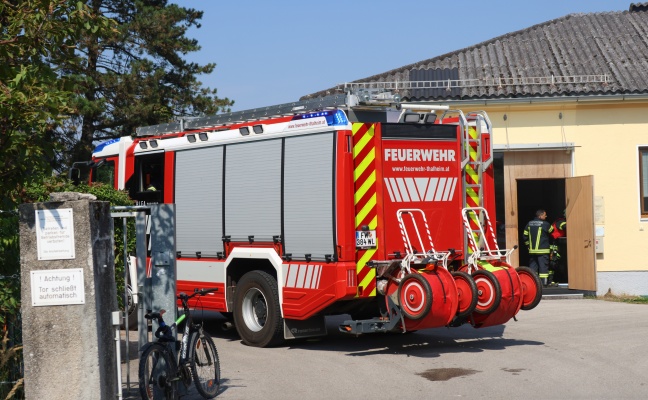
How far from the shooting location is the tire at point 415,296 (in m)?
11.8

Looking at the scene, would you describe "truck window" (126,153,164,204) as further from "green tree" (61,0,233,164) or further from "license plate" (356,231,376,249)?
"green tree" (61,0,233,164)

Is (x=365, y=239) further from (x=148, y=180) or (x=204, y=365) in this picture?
(x=148, y=180)

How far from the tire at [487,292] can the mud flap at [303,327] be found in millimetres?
2239

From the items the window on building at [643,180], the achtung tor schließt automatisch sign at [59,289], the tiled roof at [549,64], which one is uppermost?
the tiled roof at [549,64]

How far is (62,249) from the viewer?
8.34m

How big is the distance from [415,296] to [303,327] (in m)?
2.12

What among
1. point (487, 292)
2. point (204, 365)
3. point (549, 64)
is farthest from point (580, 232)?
point (204, 365)

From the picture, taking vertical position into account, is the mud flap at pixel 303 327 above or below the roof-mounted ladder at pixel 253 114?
below

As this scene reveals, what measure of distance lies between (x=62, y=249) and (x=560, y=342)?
7593mm

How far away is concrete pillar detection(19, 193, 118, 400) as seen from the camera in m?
8.25

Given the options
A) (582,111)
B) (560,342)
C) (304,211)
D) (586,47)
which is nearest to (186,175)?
(304,211)

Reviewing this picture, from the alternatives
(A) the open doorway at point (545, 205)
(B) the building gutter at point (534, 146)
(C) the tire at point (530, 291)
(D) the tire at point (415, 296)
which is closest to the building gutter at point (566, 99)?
(B) the building gutter at point (534, 146)

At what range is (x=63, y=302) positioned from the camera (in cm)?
831

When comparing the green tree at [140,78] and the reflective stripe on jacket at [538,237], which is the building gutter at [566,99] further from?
the green tree at [140,78]
